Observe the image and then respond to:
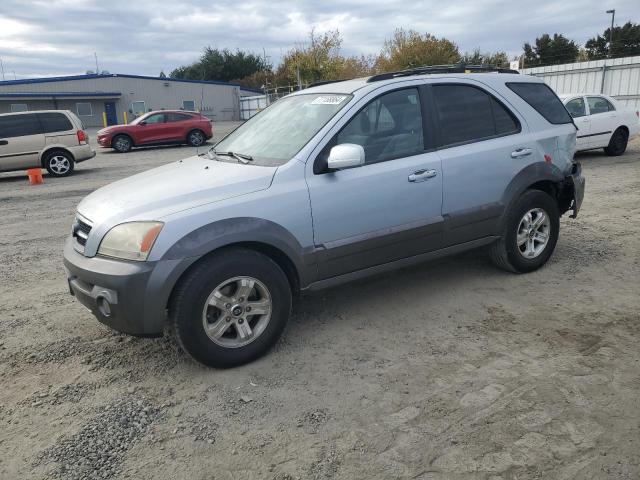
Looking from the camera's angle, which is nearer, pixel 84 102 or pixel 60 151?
pixel 60 151

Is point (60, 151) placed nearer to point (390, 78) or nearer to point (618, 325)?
point (390, 78)

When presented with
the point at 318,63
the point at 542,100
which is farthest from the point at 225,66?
the point at 542,100

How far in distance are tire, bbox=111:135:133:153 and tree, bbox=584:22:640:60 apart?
4876 cm

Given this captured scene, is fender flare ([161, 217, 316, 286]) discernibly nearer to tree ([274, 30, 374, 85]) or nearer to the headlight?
the headlight

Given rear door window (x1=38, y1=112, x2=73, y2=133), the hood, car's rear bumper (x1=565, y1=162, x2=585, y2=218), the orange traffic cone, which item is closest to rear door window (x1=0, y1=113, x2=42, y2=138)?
rear door window (x1=38, y1=112, x2=73, y2=133)

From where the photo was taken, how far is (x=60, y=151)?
13.7 m

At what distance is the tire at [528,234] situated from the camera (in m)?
4.70

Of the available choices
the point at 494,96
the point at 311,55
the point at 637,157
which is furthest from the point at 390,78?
the point at 311,55

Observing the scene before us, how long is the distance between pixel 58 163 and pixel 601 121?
13470 mm

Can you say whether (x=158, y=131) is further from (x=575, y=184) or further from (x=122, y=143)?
(x=575, y=184)

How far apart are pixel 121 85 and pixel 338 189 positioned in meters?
46.0

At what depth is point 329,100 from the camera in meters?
4.10

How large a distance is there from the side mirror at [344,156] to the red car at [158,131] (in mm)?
18608

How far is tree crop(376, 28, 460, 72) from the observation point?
154ft
